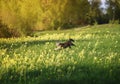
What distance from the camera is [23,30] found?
3322 cm

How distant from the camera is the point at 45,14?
153 ft

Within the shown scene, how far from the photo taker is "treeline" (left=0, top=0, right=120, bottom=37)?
32.1 m

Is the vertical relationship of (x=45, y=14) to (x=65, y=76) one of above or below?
→ above

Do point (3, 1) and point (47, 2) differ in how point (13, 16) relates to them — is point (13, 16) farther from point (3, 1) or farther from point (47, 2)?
point (47, 2)

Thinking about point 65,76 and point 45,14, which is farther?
point 45,14

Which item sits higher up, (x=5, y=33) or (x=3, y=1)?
(x=3, y=1)

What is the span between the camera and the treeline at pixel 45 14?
32.1 m

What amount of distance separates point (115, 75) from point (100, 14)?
60957mm

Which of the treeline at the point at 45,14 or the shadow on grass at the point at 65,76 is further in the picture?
the treeline at the point at 45,14

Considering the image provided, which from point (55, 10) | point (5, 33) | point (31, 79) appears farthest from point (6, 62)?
point (55, 10)

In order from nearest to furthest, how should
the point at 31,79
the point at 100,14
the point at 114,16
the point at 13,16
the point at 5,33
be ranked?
1. the point at 31,79
2. the point at 5,33
3. the point at 13,16
4. the point at 114,16
5. the point at 100,14

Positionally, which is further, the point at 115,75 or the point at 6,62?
the point at 6,62

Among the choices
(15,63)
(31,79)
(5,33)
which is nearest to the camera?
(31,79)

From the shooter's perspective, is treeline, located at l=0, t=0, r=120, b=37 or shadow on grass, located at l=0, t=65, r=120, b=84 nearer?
shadow on grass, located at l=0, t=65, r=120, b=84
